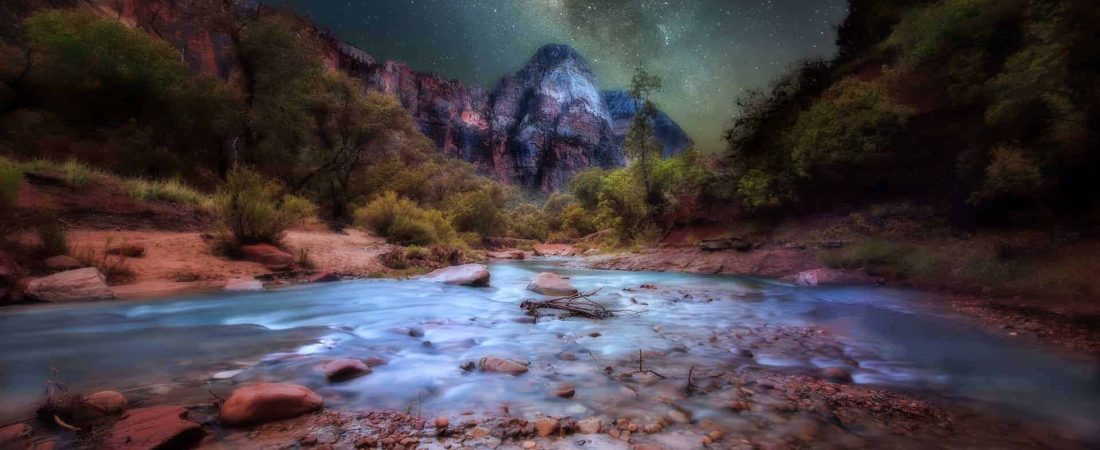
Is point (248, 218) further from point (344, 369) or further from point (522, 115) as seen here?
→ point (522, 115)

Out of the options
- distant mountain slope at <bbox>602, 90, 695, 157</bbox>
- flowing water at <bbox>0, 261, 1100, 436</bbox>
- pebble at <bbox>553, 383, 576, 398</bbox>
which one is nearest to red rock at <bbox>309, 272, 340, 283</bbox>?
flowing water at <bbox>0, 261, 1100, 436</bbox>

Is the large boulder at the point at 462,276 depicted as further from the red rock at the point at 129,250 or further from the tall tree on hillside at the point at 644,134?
the tall tree on hillside at the point at 644,134

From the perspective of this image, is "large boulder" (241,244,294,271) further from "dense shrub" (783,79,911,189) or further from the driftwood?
"dense shrub" (783,79,911,189)

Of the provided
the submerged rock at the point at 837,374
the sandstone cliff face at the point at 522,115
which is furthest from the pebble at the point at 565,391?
the sandstone cliff face at the point at 522,115

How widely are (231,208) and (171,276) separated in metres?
2.40

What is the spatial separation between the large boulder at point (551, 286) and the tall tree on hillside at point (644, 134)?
1626 cm

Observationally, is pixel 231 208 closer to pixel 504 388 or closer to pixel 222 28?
pixel 504 388

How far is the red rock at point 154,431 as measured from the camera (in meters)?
2.26

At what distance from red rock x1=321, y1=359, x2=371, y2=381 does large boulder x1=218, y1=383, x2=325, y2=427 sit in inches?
33.7

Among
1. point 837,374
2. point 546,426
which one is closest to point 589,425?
point 546,426

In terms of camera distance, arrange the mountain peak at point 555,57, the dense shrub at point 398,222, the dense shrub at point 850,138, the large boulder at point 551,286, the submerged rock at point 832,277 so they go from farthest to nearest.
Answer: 1. the mountain peak at point 555,57
2. the dense shrub at point 398,222
3. the dense shrub at point 850,138
4. the submerged rock at point 832,277
5. the large boulder at point 551,286

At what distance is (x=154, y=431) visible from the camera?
→ 239 centimetres

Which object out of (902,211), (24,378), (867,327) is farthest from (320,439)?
(902,211)

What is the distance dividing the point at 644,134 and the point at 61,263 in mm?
23563
